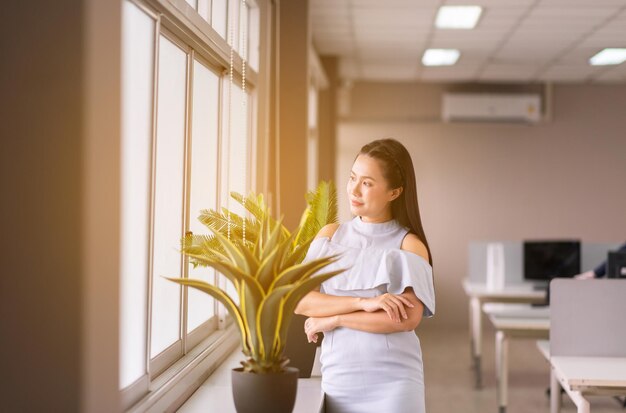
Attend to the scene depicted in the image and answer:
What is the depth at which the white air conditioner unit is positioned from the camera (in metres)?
9.29

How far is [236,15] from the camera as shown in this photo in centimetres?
385

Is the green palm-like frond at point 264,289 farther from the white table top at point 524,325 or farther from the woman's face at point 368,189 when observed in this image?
the white table top at point 524,325

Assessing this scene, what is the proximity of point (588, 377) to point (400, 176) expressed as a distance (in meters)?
1.59

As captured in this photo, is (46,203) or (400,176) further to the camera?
(400,176)

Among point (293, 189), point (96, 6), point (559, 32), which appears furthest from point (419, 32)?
point (96, 6)

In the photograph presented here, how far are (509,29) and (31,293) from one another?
5863mm

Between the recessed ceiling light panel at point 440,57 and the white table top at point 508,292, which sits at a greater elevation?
the recessed ceiling light panel at point 440,57

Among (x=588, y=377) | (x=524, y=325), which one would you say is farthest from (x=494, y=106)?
(x=588, y=377)

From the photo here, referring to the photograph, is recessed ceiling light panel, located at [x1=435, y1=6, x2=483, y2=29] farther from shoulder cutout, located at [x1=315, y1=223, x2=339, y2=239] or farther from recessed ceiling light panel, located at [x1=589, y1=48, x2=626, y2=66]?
shoulder cutout, located at [x1=315, y1=223, x2=339, y2=239]

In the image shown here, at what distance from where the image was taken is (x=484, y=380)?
638cm

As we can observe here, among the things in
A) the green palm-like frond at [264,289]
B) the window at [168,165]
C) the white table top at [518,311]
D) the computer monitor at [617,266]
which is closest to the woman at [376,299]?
the green palm-like frond at [264,289]

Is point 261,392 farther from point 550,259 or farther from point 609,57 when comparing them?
point 609,57

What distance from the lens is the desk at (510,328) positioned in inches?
195

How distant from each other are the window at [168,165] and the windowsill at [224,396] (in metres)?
0.16
